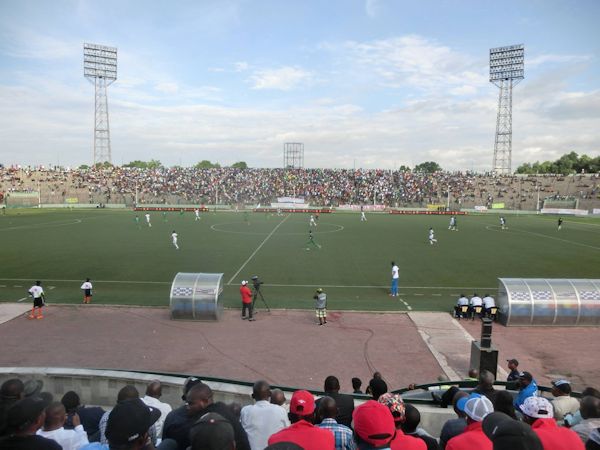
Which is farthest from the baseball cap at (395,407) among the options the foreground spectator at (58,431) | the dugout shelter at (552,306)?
the dugout shelter at (552,306)

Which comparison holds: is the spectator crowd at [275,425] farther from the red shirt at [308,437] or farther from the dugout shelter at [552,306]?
the dugout shelter at [552,306]

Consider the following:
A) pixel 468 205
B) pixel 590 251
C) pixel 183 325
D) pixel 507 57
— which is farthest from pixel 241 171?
pixel 183 325

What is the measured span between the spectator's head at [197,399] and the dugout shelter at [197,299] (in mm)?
11594

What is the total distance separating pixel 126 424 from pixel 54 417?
63.9 inches

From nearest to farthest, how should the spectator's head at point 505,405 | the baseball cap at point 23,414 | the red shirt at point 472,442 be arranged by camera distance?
1. the baseball cap at point 23,414
2. the red shirt at point 472,442
3. the spectator's head at point 505,405

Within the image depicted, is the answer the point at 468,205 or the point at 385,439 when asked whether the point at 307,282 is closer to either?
the point at 385,439

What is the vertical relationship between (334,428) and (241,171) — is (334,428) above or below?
below

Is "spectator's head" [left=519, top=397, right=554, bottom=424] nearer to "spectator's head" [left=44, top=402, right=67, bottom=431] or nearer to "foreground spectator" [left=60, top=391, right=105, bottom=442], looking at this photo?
"spectator's head" [left=44, top=402, right=67, bottom=431]

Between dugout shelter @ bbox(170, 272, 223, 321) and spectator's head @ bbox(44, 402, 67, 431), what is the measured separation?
1158 cm

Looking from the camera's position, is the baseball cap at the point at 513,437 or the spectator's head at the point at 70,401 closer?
the baseball cap at the point at 513,437

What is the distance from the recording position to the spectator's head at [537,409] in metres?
4.65

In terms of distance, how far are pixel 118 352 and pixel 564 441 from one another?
12.5 m

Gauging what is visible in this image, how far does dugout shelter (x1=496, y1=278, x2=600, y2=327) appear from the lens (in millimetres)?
16000

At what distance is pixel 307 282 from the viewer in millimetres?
23219
